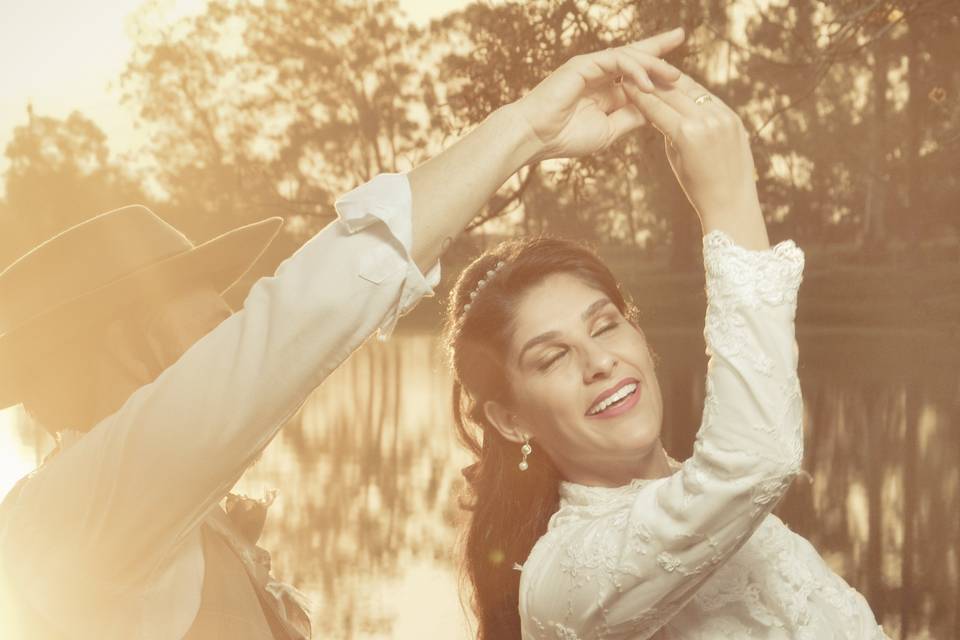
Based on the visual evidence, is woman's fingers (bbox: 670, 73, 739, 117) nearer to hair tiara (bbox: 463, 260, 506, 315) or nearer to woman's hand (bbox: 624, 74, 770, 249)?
woman's hand (bbox: 624, 74, 770, 249)

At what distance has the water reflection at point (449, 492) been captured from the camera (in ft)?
19.7

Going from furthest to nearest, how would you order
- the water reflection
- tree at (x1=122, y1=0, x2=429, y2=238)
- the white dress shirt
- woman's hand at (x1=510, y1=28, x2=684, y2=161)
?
1. tree at (x1=122, y1=0, x2=429, y2=238)
2. the water reflection
3. woman's hand at (x1=510, y1=28, x2=684, y2=161)
4. the white dress shirt

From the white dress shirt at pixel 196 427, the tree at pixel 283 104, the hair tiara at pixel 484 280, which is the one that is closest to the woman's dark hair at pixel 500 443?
the hair tiara at pixel 484 280

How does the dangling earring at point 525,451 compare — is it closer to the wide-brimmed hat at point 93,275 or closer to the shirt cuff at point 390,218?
the wide-brimmed hat at point 93,275

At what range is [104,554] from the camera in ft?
4.66

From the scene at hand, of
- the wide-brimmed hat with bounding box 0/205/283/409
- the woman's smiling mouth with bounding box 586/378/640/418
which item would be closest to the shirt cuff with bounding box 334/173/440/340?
the wide-brimmed hat with bounding box 0/205/283/409

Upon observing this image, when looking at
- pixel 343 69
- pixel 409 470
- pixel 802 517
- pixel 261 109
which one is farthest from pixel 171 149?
pixel 802 517

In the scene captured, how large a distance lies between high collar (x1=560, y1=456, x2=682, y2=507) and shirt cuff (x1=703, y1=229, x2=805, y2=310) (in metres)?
0.47

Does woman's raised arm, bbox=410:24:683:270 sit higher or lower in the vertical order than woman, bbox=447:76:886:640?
higher

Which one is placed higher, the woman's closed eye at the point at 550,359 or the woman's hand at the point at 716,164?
the woman's hand at the point at 716,164

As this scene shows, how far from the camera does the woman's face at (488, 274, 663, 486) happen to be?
6.68 ft

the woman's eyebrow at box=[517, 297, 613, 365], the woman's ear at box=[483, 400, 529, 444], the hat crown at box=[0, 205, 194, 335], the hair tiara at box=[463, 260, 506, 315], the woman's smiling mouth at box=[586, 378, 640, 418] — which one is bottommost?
the woman's smiling mouth at box=[586, 378, 640, 418]

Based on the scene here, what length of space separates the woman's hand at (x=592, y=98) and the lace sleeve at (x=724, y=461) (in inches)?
7.8

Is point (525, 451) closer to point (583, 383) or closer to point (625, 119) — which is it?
point (583, 383)
